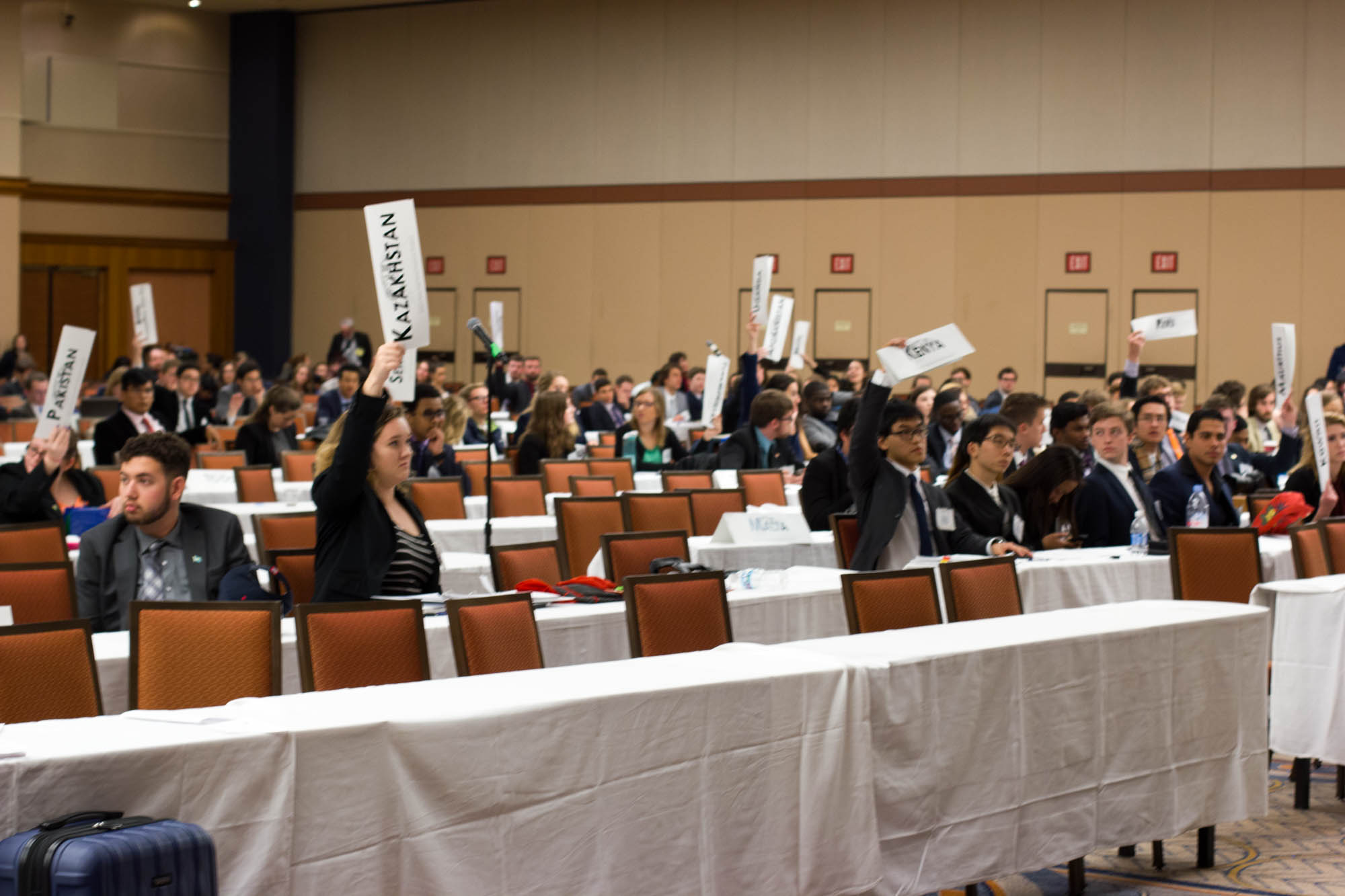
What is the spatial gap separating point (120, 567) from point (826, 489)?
134 inches

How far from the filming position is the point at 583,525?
709cm

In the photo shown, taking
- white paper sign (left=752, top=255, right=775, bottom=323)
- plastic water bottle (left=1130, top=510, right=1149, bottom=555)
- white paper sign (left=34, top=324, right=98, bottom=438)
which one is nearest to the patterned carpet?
plastic water bottle (left=1130, top=510, right=1149, bottom=555)

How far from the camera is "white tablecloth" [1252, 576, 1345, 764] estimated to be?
5.46 m

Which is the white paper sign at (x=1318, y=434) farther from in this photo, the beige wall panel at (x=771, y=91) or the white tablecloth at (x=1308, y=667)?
the beige wall panel at (x=771, y=91)

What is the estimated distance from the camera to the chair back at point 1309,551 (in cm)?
613

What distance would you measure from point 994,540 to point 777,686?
3.10 meters

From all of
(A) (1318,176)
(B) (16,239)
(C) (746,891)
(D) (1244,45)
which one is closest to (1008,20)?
(D) (1244,45)

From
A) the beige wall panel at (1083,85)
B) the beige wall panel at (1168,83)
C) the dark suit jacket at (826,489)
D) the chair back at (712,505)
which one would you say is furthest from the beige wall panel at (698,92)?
the dark suit jacket at (826,489)

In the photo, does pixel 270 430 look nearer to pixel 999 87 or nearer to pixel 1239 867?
pixel 1239 867

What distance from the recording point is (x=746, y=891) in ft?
11.3

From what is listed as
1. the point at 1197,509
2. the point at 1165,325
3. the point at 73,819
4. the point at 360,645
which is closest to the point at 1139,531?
the point at 1197,509

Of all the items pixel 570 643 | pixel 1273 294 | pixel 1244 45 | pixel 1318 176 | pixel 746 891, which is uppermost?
pixel 1244 45

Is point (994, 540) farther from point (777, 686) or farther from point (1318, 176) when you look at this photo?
point (1318, 176)

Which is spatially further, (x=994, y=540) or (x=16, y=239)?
(x=16, y=239)
